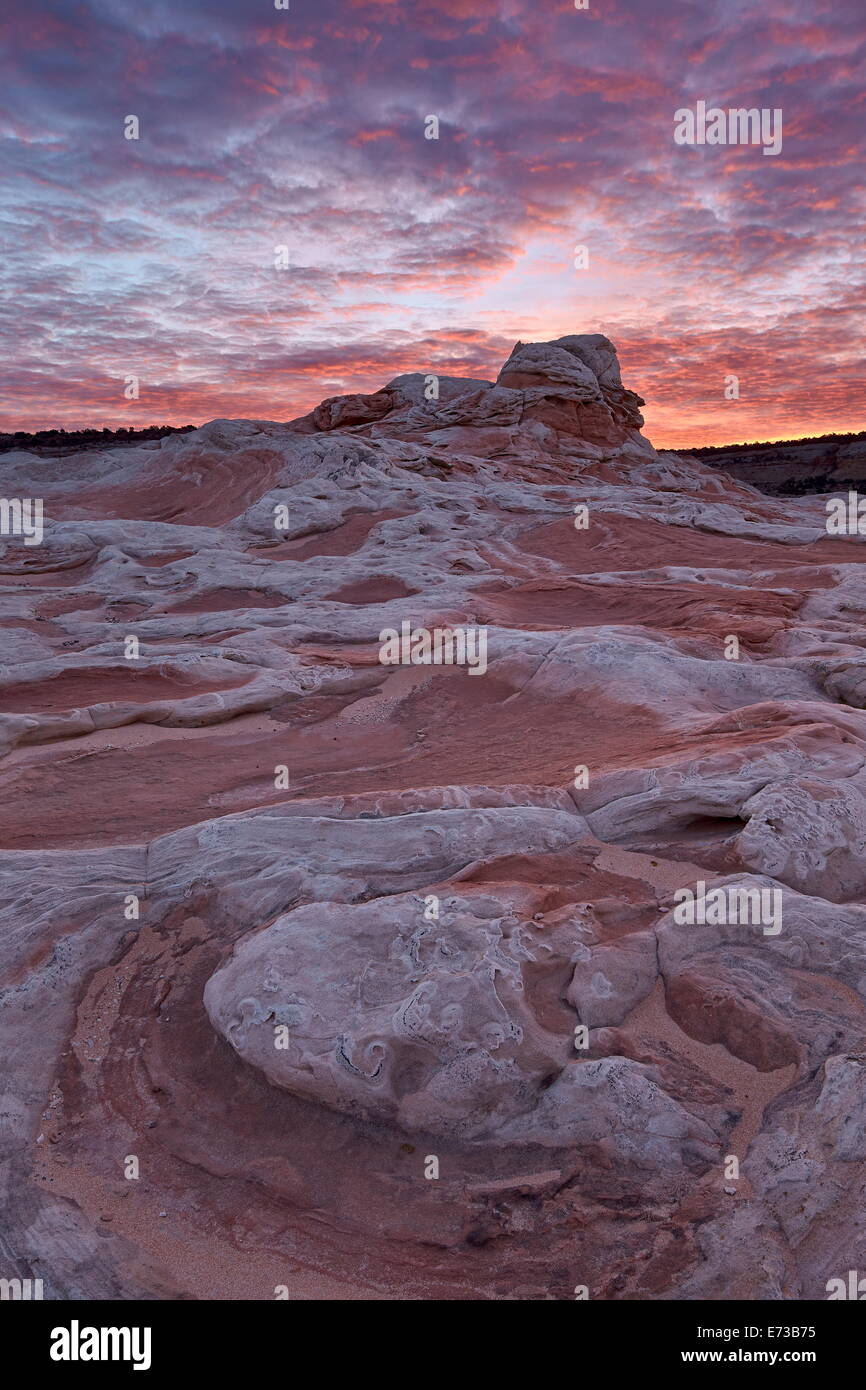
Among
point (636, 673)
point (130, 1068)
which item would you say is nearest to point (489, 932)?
point (130, 1068)

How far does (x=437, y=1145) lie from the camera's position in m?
3.83

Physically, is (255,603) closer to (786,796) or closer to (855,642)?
(855,642)

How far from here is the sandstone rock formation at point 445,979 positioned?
3.45m

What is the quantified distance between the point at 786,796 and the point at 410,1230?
333cm

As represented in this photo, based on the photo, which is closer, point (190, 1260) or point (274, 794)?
point (190, 1260)

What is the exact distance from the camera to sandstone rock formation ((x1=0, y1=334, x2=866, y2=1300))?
345 cm

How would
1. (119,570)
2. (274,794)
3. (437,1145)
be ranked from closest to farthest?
1. (437,1145)
2. (274,794)
3. (119,570)

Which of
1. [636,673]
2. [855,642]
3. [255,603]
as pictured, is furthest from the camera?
[255,603]

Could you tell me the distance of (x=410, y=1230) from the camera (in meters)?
3.51

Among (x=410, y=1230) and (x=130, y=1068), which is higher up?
(x=130, y=1068)

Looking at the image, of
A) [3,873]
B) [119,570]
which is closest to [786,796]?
[3,873]

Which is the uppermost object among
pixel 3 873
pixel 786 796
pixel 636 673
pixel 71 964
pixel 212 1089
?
pixel 636 673

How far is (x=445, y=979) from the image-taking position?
417 cm

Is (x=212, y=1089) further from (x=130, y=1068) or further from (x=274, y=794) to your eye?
(x=274, y=794)
